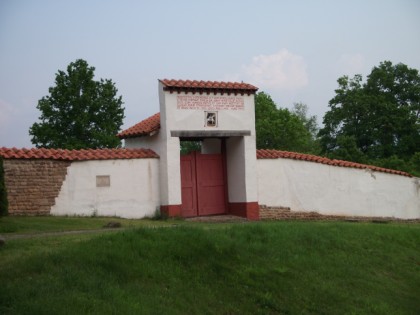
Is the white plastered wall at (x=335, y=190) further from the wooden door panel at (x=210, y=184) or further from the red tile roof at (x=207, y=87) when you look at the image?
the red tile roof at (x=207, y=87)

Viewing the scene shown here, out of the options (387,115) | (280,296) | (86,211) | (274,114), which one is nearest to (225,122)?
(86,211)

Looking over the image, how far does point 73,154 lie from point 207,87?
4.50 m

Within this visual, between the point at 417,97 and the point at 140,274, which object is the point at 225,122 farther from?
the point at 417,97

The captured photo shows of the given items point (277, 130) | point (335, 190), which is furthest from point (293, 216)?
point (277, 130)

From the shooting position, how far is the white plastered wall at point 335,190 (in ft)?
59.2

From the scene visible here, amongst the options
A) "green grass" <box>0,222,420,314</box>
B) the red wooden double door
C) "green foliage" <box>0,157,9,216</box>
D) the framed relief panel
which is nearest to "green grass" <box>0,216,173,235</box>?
"green foliage" <box>0,157,9,216</box>

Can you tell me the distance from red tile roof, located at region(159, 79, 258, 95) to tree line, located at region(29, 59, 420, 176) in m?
11.2

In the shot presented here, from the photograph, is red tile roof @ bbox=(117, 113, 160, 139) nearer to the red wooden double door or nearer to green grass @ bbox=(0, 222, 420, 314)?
the red wooden double door

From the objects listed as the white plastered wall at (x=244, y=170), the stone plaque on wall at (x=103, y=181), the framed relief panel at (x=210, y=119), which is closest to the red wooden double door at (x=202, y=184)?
the white plastered wall at (x=244, y=170)

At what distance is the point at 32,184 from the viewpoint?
48.6 feet

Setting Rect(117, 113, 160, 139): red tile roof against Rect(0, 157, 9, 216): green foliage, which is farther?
Rect(117, 113, 160, 139): red tile roof

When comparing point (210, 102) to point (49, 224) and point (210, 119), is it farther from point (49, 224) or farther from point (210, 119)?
point (49, 224)

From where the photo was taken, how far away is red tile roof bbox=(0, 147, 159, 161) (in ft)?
48.2

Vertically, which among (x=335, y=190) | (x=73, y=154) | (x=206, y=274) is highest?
(x=73, y=154)
